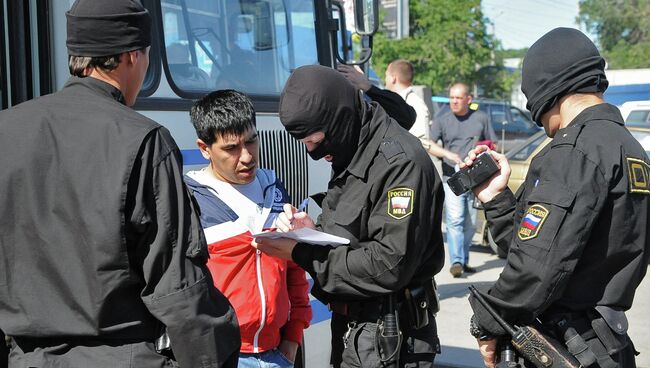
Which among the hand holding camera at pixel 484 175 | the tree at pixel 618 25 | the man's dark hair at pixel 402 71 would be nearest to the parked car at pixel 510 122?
the man's dark hair at pixel 402 71

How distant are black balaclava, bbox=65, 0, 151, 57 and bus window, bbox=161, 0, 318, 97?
153cm

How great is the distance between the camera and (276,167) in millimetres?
3949

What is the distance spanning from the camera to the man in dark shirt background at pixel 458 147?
795 centimetres

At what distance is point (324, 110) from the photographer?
276 cm

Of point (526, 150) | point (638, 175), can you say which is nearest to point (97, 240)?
point (638, 175)

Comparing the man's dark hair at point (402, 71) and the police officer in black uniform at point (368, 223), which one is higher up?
the man's dark hair at point (402, 71)

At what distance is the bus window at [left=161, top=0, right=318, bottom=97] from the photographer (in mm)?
3752

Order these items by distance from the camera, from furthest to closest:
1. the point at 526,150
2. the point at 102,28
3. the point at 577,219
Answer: the point at 526,150 → the point at 577,219 → the point at 102,28

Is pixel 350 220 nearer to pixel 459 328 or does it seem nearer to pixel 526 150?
pixel 459 328

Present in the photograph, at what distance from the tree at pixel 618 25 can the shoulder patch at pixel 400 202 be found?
1965 inches

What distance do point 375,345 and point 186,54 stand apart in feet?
5.79

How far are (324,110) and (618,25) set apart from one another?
5873cm

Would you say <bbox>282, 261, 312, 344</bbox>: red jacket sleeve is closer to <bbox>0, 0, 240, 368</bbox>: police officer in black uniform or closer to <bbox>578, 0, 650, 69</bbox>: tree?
<bbox>0, 0, 240, 368</bbox>: police officer in black uniform

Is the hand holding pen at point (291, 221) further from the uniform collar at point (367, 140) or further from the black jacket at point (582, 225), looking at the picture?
the black jacket at point (582, 225)
